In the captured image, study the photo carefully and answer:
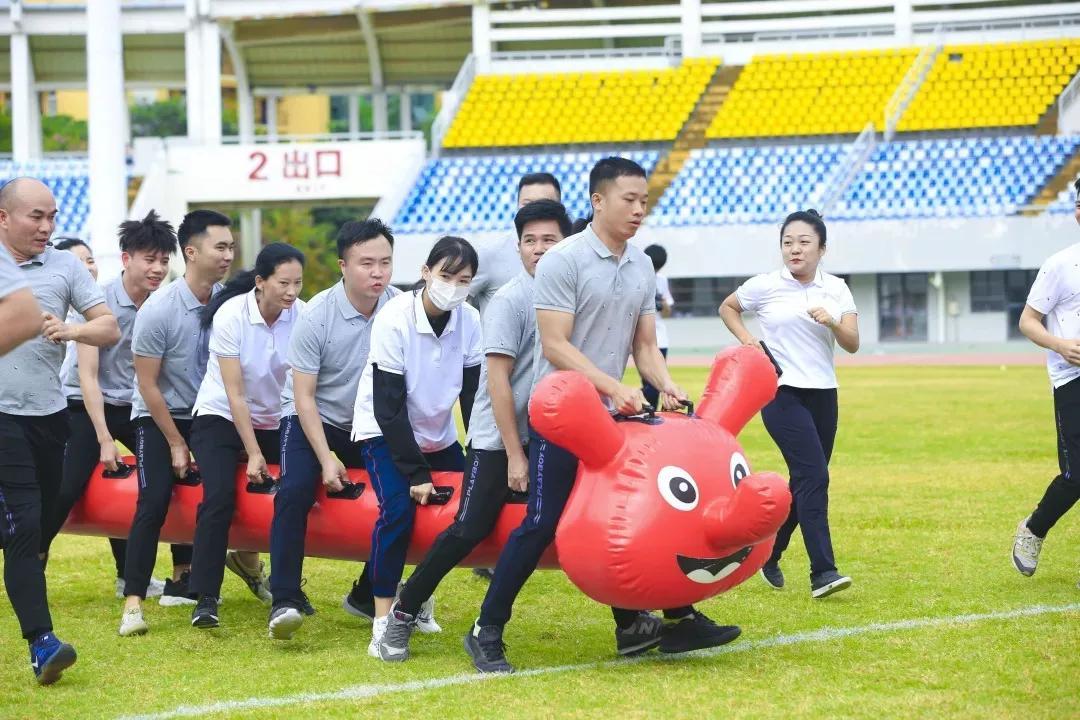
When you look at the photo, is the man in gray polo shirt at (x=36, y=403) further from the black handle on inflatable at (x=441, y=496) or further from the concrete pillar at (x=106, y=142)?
the concrete pillar at (x=106, y=142)

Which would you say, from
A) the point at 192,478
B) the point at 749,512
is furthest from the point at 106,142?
the point at 749,512

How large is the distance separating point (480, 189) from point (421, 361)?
25.8m

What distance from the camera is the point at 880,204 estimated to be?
98.6 feet

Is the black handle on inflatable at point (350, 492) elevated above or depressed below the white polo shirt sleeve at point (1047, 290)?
below

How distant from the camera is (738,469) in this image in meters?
5.04

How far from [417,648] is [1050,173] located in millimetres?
27364

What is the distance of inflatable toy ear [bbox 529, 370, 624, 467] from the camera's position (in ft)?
15.5

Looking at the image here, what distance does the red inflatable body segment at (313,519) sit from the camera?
558cm

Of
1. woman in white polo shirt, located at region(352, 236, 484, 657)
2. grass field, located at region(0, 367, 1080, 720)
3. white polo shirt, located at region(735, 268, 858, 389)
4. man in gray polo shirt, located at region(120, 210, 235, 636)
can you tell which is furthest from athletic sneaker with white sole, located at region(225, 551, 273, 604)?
white polo shirt, located at region(735, 268, 858, 389)

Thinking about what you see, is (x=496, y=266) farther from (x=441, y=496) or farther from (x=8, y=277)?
(x=8, y=277)

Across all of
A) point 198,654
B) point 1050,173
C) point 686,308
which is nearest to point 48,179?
point 686,308

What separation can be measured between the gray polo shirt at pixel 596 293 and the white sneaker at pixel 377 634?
3.95 ft

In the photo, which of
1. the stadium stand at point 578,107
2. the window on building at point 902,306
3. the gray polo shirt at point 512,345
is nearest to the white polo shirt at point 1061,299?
the gray polo shirt at point 512,345

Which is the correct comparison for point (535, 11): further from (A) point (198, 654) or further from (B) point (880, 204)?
(A) point (198, 654)
